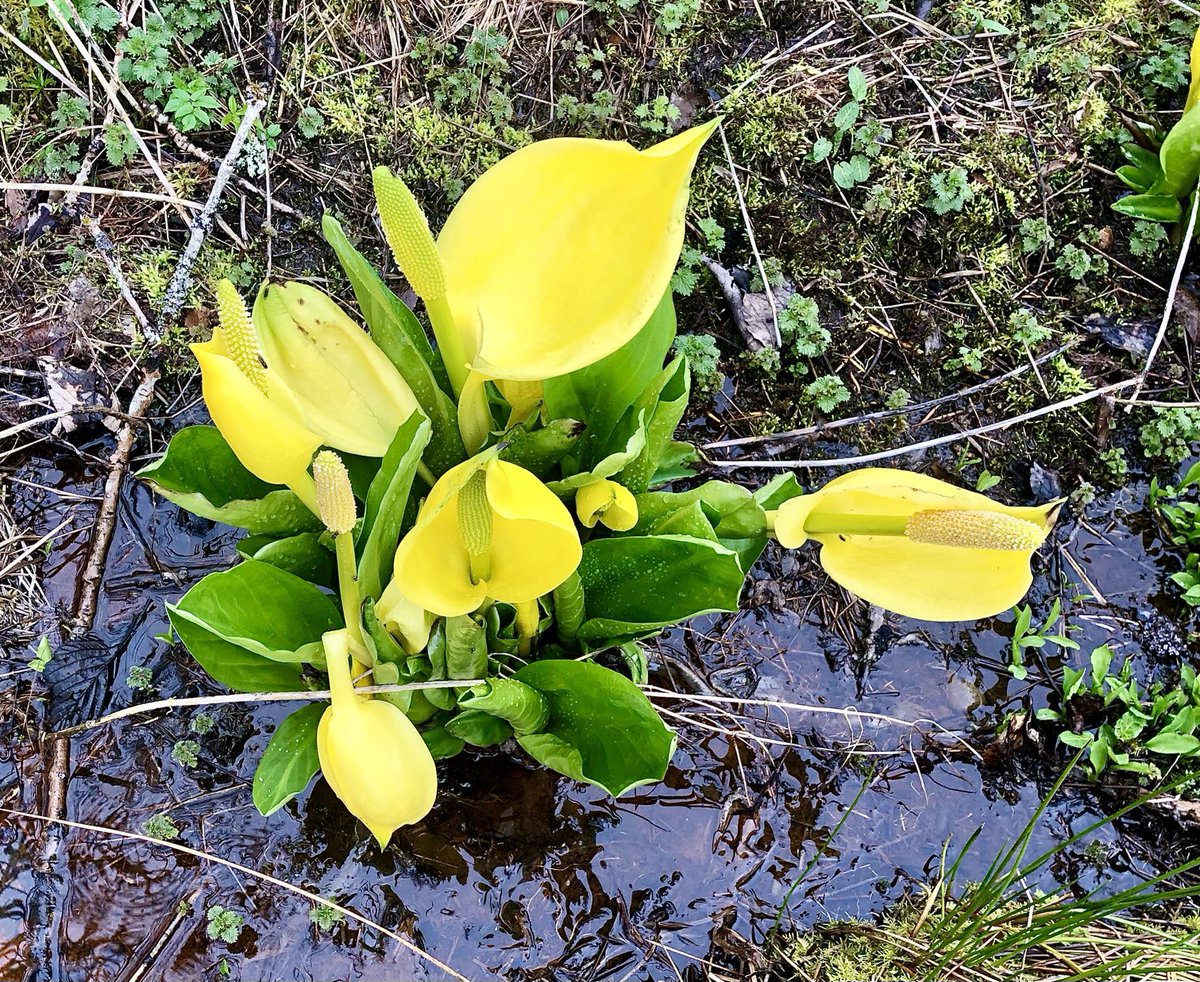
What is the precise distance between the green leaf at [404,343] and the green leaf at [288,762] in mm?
536

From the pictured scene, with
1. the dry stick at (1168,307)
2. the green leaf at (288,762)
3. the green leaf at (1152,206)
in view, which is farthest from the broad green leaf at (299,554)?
the green leaf at (1152,206)

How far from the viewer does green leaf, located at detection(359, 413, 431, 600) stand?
142 centimetres

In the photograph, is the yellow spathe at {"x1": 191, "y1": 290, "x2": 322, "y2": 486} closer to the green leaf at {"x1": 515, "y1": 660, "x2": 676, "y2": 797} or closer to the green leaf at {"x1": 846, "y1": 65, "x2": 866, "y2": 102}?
the green leaf at {"x1": 515, "y1": 660, "x2": 676, "y2": 797}

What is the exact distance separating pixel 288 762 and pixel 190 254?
1.37 meters

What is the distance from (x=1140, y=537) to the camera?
2.47 meters

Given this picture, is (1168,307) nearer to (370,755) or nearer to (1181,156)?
(1181,156)

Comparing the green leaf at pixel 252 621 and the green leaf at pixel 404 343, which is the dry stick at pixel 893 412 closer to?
the green leaf at pixel 404 343

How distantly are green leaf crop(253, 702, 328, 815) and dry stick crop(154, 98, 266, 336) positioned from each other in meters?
1.16

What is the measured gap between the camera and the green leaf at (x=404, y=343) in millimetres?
1600

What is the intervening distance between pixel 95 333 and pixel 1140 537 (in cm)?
283

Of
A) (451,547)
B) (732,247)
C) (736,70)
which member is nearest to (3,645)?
(451,547)

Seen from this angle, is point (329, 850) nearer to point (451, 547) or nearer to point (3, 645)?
point (3, 645)

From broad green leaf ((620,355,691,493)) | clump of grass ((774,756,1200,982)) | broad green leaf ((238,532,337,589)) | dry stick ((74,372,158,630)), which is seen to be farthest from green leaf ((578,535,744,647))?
dry stick ((74,372,158,630))

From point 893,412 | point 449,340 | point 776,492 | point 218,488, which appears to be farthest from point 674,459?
point 218,488
